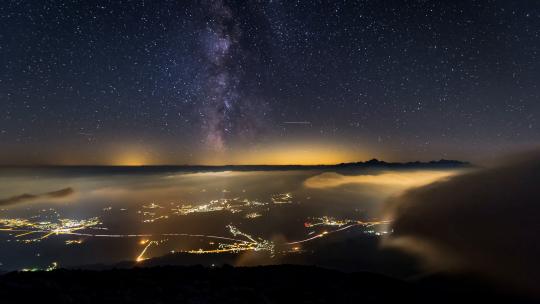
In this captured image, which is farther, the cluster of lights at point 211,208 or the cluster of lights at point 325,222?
the cluster of lights at point 211,208

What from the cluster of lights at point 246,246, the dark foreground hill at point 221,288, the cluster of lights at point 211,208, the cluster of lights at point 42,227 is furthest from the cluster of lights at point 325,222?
the cluster of lights at point 42,227

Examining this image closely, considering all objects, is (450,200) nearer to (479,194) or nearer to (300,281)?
(479,194)

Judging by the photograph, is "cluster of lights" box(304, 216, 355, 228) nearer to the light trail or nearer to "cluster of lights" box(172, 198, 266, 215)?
"cluster of lights" box(172, 198, 266, 215)

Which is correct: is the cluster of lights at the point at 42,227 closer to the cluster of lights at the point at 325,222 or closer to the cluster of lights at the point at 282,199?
the cluster of lights at the point at 325,222

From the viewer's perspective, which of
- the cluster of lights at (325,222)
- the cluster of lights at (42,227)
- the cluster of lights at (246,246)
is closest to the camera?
the cluster of lights at (246,246)

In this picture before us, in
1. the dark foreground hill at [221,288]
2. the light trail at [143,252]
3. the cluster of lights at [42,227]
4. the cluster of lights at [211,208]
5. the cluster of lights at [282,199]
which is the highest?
the dark foreground hill at [221,288]

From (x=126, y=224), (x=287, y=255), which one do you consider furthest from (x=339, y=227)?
(x=126, y=224)

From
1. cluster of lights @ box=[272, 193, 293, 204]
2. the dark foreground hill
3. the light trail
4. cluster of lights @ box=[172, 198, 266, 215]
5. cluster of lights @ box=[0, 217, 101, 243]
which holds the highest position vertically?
the dark foreground hill

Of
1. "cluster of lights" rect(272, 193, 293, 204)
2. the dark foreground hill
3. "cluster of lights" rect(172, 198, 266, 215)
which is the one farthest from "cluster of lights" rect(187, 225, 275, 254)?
"cluster of lights" rect(272, 193, 293, 204)
